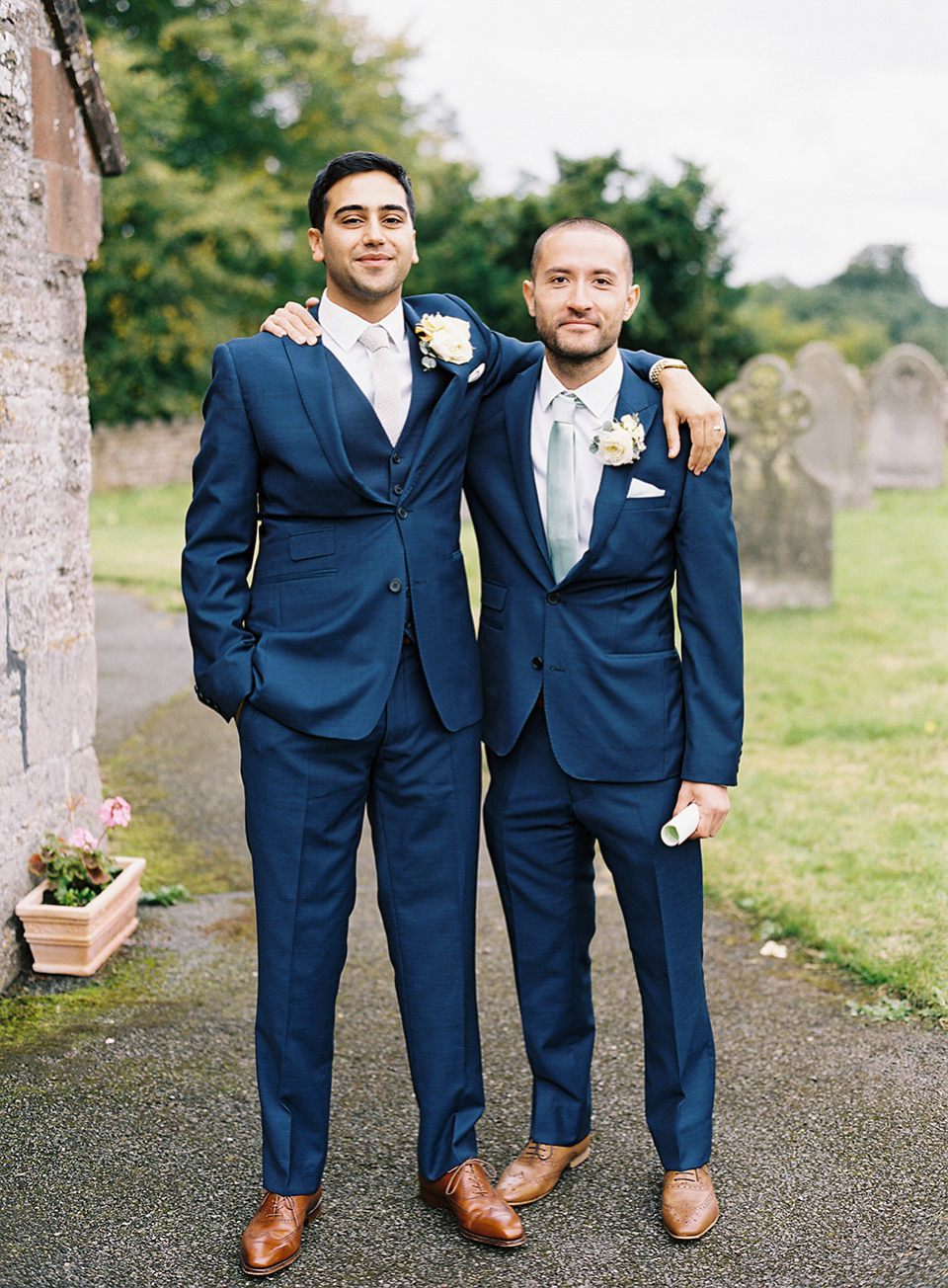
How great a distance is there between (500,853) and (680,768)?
1.60 feet

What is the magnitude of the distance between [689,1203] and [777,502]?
787 centimetres

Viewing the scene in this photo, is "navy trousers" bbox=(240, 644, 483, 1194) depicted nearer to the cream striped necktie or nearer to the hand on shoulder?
the cream striped necktie

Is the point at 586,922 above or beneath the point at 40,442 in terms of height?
beneath

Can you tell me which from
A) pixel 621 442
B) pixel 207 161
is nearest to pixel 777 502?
pixel 621 442

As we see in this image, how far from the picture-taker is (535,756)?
121 inches

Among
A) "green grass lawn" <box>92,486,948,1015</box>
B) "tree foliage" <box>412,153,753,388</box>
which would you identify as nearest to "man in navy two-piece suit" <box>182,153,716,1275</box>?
"green grass lawn" <box>92,486,948,1015</box>

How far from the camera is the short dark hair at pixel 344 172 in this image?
288 cm

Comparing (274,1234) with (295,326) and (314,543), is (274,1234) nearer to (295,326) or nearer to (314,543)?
(314,543)

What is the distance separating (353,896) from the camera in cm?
312

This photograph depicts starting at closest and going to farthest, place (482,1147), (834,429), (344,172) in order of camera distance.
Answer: (344,172)
(482,1147)
(834,429)

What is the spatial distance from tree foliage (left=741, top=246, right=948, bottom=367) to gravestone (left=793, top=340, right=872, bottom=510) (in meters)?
30.7

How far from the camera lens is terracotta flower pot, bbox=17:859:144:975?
425 cm

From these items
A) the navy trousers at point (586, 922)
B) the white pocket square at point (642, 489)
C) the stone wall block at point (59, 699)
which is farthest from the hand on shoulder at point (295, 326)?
the stone wall block at point (59, 699)

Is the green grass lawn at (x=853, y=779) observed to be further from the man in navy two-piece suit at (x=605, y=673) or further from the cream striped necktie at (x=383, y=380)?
the cream striped necktie at (x=383, y=380)
